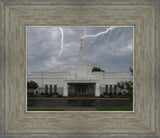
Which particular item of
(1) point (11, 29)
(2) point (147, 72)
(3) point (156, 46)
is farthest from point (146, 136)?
(1) point (11, 29)

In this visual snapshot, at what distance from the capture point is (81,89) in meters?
14.0

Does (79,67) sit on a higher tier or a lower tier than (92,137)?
higher

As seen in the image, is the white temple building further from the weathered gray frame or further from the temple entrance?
the weathered gray frame

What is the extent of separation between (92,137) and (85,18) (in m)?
2.05

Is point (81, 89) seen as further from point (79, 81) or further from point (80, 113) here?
point (80, 113)

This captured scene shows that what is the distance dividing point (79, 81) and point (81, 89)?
129 centimetres

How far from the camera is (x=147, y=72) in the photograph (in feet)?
8.55

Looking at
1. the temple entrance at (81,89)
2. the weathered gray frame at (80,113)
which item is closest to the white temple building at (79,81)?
the temple entrance at (81,89)

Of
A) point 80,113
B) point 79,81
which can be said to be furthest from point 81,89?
point 80,113

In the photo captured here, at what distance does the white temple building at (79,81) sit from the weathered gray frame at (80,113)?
10145mm

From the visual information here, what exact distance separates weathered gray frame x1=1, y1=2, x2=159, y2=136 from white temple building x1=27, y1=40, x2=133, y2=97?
33.3ft

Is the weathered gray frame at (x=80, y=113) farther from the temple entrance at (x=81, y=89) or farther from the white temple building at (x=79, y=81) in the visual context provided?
the temple entrance at (x=81, y=89)

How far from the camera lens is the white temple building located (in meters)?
13.2

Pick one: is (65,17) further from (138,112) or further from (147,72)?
(138,112)
